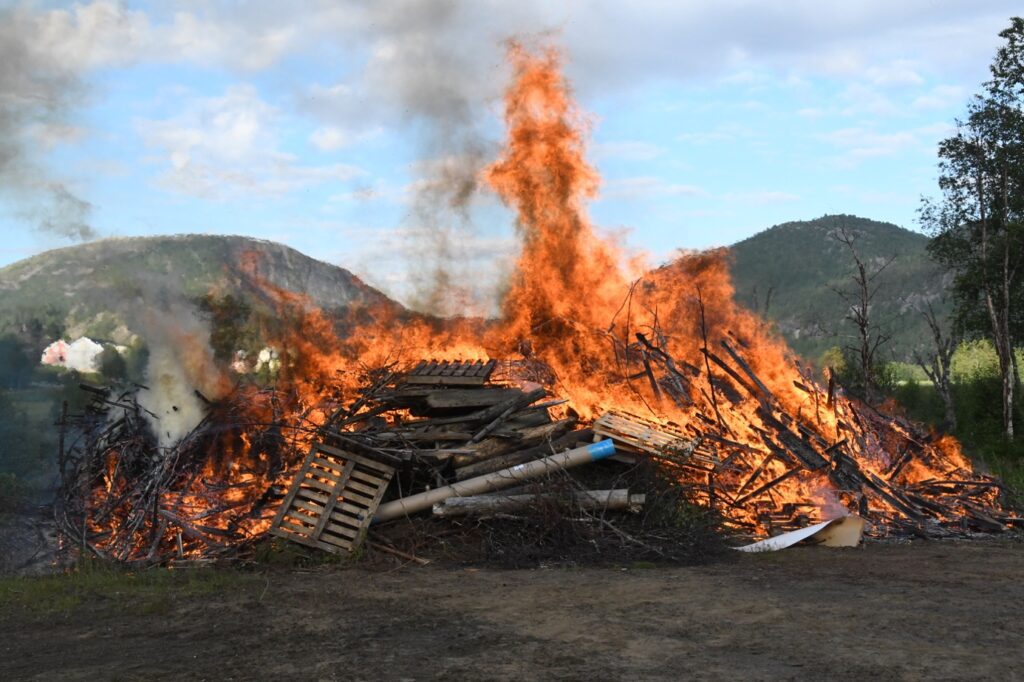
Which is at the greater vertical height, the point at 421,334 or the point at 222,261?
the point at 222,261

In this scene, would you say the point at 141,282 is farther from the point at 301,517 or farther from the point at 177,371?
the point at 301,517

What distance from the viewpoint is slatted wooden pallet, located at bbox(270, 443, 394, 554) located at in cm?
991

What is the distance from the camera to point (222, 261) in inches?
635

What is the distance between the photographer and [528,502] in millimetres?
10039

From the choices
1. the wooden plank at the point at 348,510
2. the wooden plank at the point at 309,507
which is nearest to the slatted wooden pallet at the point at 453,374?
the wooden plank at the point at 348,510

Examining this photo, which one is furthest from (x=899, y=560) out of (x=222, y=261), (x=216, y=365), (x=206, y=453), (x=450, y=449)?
(x=222, y=261)

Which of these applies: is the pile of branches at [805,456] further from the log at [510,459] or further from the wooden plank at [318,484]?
the wooden plank at [318,484]

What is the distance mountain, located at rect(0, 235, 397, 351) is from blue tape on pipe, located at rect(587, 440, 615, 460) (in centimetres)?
634

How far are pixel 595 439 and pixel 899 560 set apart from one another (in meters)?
3.71

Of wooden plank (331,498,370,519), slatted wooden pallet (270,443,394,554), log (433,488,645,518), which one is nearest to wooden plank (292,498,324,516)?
slatted wooden pallet (270,443,394,554)

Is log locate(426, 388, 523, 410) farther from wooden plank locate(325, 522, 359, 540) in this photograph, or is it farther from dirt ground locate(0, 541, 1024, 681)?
dirt ground locate(0, 541, 1024, 681)

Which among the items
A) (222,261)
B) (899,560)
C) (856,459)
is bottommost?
(899,560)

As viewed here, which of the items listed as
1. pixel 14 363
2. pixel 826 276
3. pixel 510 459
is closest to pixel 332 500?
pixel 510 459

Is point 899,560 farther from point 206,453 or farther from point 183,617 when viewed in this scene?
point 206,453
